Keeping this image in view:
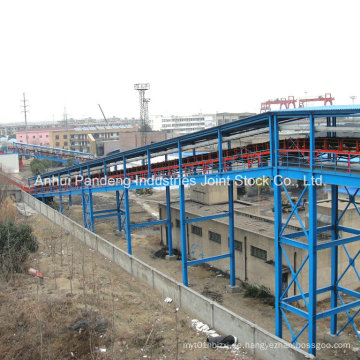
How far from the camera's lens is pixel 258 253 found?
46.2 feet

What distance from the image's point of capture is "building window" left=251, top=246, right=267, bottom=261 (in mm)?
13807

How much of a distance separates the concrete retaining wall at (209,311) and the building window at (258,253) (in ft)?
11.8

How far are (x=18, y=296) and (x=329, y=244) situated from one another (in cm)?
888

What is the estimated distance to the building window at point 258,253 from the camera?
13807 mm

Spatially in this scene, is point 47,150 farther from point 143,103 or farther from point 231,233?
point 231,233

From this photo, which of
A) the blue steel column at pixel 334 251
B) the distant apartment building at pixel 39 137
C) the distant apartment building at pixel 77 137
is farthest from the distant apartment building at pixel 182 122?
the blue steel column at pixel 334 251

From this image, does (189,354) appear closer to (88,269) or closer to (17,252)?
(88,269)

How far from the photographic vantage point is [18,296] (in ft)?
38.8

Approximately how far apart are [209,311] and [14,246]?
25.2 feet

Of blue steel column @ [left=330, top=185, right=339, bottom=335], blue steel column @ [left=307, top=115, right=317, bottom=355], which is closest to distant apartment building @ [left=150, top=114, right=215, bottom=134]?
blue steel column @ [left=330, top=185, right=339, bottom=335]

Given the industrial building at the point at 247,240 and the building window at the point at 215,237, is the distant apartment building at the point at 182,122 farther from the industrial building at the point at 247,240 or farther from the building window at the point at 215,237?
the building window at the point at 215,237

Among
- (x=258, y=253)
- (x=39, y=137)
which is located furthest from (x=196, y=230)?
(x=39, y=137)

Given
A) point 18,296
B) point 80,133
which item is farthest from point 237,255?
point 80,133

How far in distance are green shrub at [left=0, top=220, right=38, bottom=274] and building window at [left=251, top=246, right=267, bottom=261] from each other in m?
8.10
